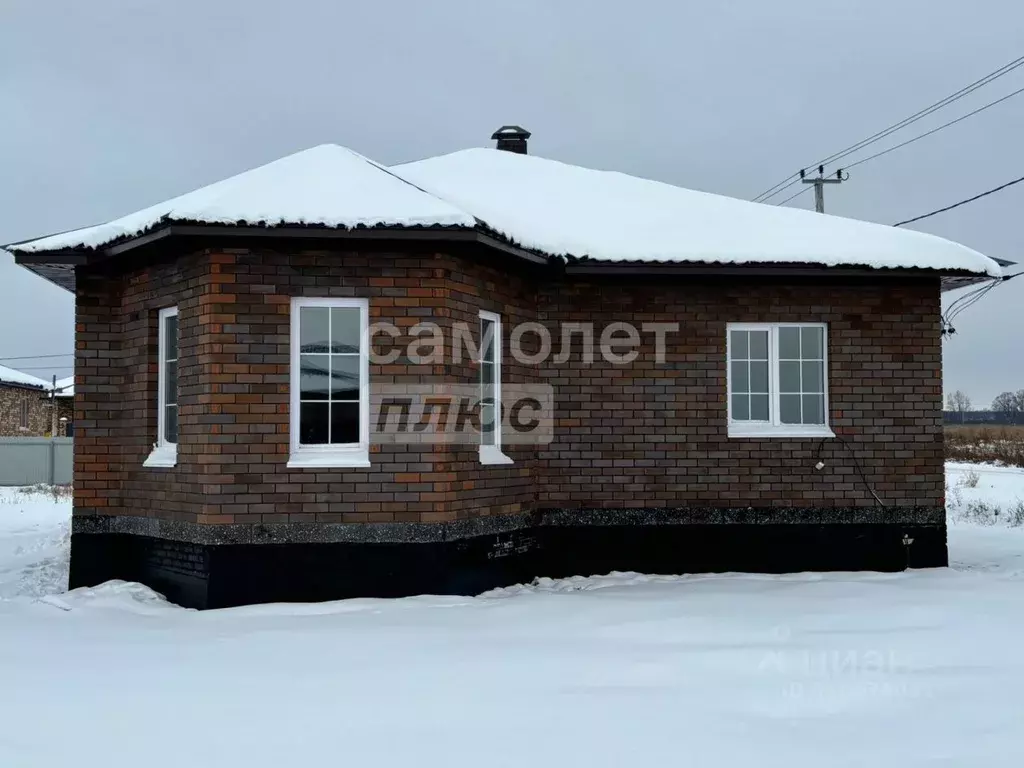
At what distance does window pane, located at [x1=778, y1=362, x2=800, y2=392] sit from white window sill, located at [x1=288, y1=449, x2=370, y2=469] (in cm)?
444

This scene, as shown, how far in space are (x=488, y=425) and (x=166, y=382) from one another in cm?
297

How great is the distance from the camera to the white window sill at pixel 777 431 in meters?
9.59

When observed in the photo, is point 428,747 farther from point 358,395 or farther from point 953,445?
point 953,445

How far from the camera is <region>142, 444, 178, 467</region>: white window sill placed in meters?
8.27

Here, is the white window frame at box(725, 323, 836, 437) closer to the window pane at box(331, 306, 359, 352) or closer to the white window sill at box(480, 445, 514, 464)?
the white window sill at box(480, 445, 514, 464)

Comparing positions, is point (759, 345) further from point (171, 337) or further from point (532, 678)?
point (171, 337)

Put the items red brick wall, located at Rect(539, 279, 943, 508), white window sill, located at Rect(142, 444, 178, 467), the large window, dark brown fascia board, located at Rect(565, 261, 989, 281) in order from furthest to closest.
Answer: red brick wall, located at Rect(539, 279, 943, 508), dark brown fascia board, located at Rect(565, 261, 989, 281), the large window, white window sill, located at Rect(142, 444, 178, 467)

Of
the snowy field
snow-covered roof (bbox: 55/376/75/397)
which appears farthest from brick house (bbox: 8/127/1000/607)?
snow-covered roof (bbox: 55/376/75/397)

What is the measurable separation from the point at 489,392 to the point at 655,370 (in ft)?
5.90

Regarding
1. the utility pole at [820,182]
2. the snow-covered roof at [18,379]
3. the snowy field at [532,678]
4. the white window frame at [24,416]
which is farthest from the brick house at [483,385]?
the white window frame at [24,416]

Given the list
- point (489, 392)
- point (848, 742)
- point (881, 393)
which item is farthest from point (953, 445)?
point (848, 742)

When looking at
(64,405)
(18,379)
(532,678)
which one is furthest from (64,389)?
(532,678)

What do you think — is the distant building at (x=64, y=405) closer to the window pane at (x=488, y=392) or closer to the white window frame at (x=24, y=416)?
the white window frame at (x=24, y=416)

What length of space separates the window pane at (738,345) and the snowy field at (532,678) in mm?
2374
